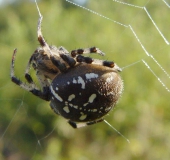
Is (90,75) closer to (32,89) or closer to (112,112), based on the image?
(32,89)

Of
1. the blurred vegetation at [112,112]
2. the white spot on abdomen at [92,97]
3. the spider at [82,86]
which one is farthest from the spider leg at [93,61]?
the blurred vegetation at [112,112]

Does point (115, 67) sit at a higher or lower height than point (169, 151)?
higher

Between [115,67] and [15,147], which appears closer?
[115,67]

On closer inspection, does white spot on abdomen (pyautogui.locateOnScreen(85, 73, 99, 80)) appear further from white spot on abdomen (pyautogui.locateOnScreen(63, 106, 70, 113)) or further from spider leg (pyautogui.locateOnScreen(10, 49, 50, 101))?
spider leg (pyautogui.locateOnScreen(10, 49, 50, 101))

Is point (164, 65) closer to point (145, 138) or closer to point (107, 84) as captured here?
point (145, 138)

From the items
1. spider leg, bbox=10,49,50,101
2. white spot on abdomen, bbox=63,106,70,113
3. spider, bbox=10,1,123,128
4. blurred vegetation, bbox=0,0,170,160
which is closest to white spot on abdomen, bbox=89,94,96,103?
spider, bbox=10,1,123,128

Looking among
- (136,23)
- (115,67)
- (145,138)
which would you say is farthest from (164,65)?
(115,67)

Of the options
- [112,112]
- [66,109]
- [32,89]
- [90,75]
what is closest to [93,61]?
[90,75]
